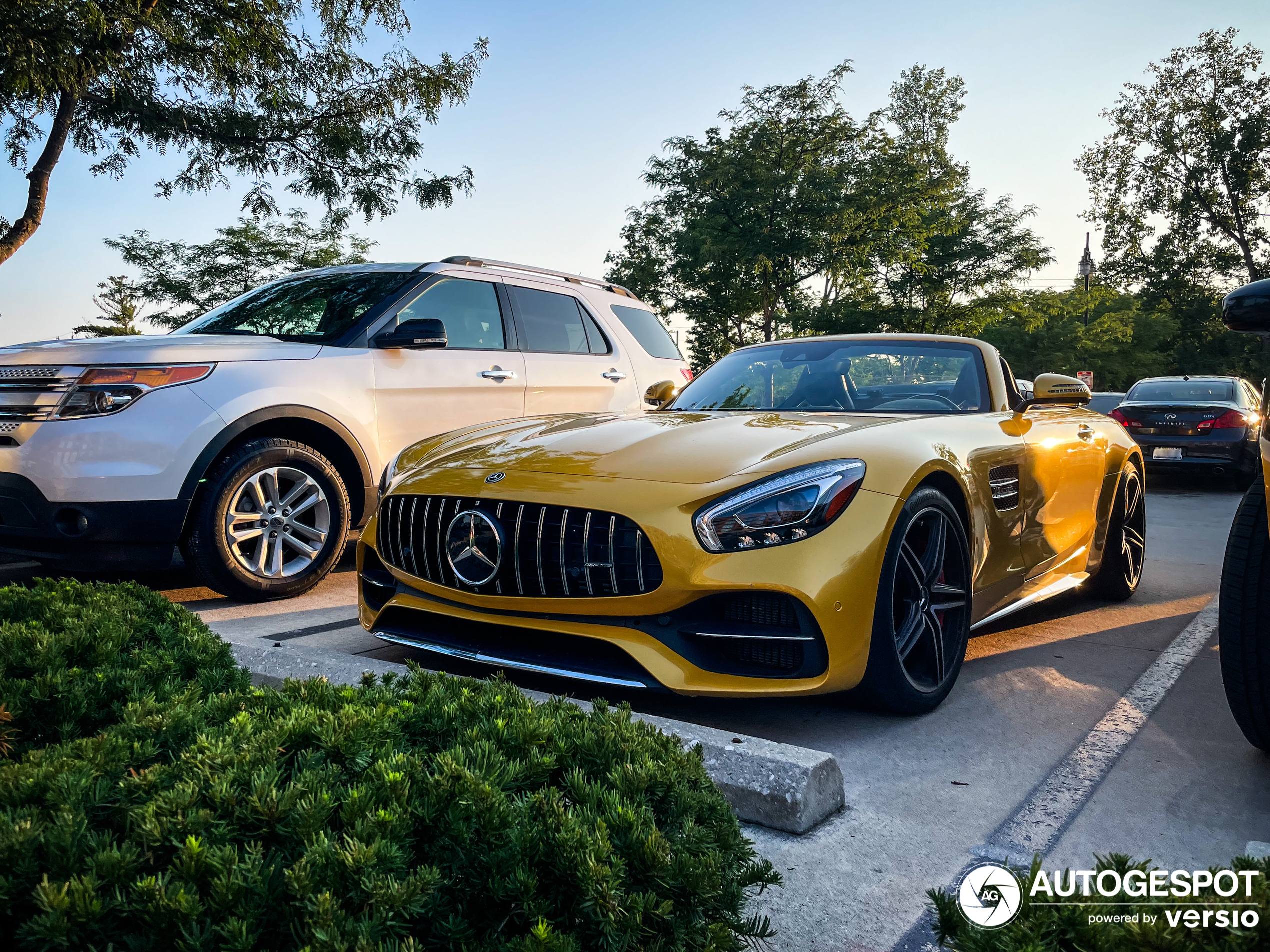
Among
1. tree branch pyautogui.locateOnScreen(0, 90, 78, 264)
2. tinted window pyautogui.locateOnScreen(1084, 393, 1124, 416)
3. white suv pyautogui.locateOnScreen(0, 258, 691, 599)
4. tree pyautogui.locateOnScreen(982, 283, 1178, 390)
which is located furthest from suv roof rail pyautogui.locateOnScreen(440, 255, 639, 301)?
tree pyautogui.locateOnScreen(982, 283, 1178, 390)

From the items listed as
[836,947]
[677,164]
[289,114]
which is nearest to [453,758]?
[836,947]

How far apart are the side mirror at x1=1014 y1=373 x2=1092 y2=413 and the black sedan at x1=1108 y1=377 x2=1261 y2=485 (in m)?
8.98

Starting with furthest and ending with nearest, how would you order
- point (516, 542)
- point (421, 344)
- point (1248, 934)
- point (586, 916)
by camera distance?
point (421, 344)
point (516, 542)
point (586, 916)
point (1248, 934)

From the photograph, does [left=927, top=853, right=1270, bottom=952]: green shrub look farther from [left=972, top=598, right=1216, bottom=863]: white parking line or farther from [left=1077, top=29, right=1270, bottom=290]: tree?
[left=1077, top=29, right=1270, bottom=290]: tree

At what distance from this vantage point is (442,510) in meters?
3.39

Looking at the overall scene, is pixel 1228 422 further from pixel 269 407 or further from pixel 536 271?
pixel 269 407

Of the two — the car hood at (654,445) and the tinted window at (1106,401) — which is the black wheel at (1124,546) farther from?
the tinted window at (1106,401)

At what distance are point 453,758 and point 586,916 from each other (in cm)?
41

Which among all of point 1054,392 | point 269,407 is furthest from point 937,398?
point 269,407

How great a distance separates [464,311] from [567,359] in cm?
87

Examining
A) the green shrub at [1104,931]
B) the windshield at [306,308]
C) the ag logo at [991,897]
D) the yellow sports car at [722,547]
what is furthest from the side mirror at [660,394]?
the green shrub at [1104,931]

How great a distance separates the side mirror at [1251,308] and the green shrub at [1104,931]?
5.46 feet

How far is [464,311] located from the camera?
20.5 feet

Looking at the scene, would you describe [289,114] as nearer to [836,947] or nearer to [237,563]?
[237,563]
